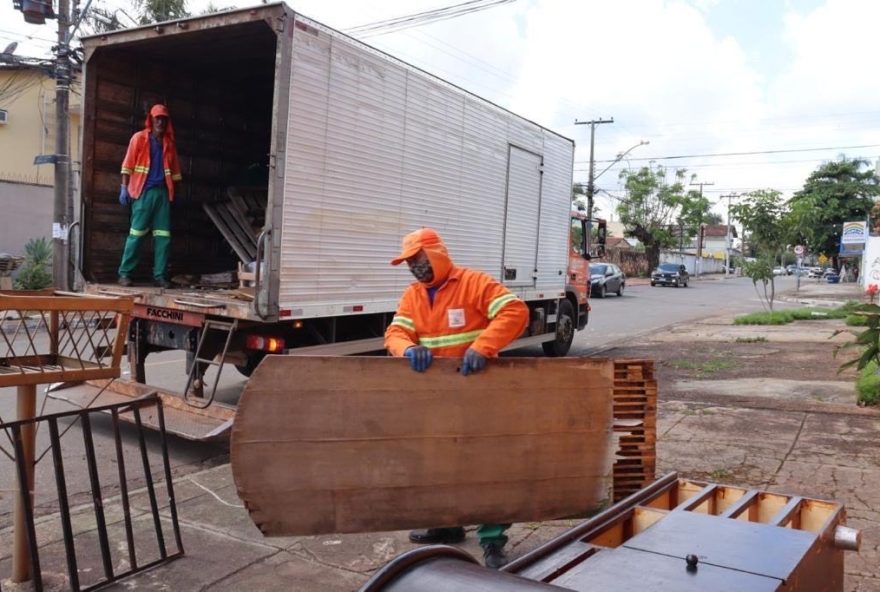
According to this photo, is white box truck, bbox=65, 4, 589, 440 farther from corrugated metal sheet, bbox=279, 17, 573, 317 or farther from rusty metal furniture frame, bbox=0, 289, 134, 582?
rusty metal furniture frame, bbox=0, 289, 134, 582

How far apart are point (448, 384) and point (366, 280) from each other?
4.19m

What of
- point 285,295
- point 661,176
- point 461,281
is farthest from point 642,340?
point 661,176

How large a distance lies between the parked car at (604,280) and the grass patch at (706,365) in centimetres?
1677

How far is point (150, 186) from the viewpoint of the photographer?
23.8 feet

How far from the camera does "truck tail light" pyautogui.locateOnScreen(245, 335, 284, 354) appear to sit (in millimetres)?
6270

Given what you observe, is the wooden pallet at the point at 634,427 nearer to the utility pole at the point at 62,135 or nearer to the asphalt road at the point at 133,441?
the asphalt road at the point at 133,441

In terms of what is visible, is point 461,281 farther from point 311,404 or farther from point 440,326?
point 311,404

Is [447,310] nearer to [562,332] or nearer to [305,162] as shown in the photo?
[305,162]

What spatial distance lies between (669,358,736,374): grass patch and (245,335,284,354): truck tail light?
7176 mm

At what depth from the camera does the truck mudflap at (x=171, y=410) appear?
5598mm

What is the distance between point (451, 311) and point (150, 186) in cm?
472

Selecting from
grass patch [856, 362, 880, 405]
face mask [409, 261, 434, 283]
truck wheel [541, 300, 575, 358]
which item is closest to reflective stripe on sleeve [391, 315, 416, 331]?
face mask [409, 261, 434, 283]

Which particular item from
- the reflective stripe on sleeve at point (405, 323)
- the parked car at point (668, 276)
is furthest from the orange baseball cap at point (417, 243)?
the parked car at point (668, 276)

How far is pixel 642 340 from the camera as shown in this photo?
15.6 metres
